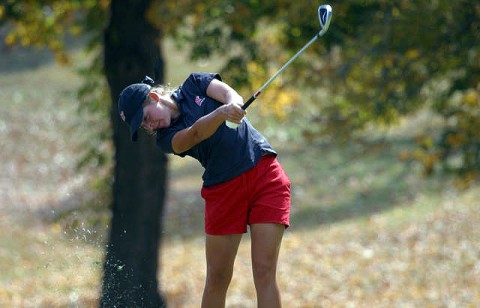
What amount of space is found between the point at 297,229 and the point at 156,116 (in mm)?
14715

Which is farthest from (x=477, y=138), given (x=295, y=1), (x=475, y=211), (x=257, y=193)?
(x=475, y=211)

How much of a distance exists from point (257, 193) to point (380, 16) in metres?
4.12

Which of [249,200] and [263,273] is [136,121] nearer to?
[249,200]

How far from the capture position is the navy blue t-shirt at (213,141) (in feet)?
16.6

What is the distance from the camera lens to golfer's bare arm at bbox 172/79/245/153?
4.68 meters

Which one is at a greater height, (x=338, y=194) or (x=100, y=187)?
(x=338, y=194)

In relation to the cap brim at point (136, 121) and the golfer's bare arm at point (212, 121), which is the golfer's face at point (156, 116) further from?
the golfer's bare arm at point (212, 121)

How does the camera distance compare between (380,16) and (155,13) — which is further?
(155,13)

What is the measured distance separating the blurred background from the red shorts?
45.3 inches

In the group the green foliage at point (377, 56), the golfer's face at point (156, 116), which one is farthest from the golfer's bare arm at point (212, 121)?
the green foliage at point (377, 56)

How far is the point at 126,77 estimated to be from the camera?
34.6 feet

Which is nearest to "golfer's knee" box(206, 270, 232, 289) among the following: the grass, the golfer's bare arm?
the golfer's bare arm

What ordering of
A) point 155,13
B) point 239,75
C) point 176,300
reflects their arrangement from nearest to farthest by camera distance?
point 155,13, point 239,75, point 176,300

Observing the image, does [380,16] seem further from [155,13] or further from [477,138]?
[155,13]
